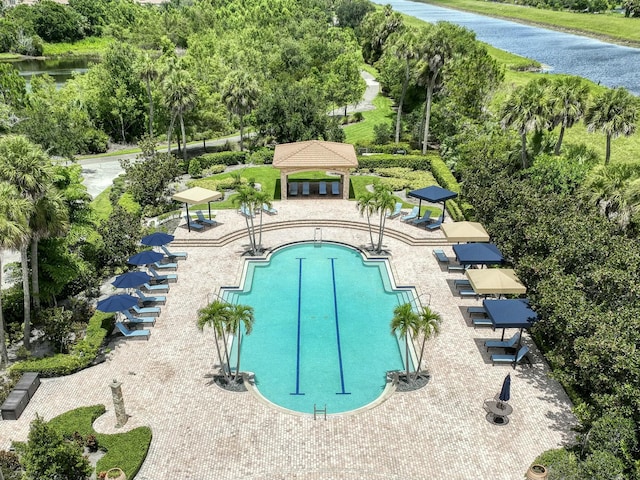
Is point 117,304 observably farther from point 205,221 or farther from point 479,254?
point 479,254

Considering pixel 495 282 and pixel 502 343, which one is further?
pixel 495 282

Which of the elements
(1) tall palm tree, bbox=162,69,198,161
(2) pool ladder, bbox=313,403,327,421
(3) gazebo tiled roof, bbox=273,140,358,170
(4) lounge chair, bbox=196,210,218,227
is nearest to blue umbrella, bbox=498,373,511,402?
(2) pool ladder, bbox=313,403,327,421

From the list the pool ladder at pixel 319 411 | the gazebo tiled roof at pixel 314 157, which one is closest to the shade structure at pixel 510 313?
the pool ladder at pixel 319 411

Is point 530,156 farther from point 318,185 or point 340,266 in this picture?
point 340,266

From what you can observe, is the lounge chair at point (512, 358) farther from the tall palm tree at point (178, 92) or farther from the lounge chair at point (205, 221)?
the tall palm tree at point (178, 92)

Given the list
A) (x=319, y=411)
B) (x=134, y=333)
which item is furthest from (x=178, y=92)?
(x=319, y=411)
